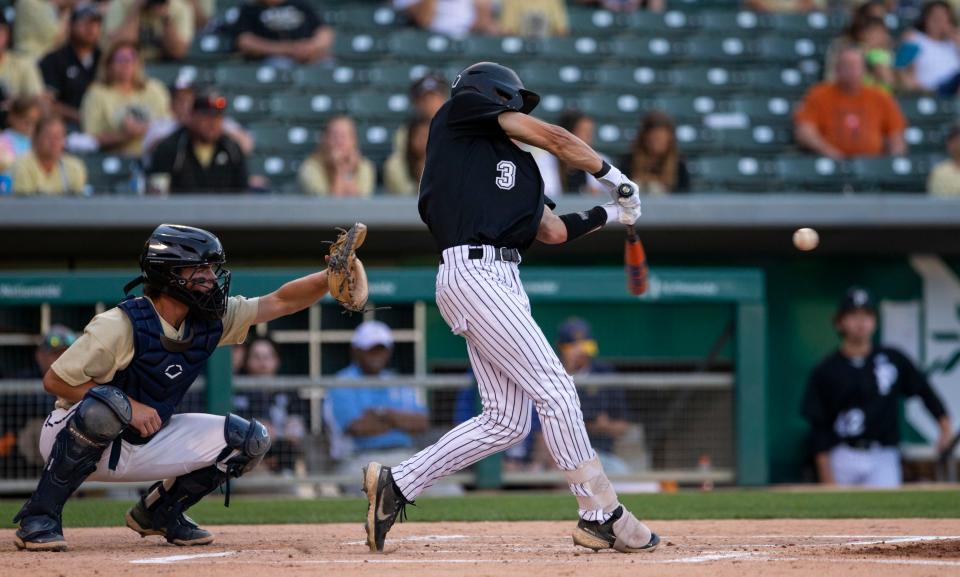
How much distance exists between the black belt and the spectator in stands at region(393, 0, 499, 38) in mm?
6591

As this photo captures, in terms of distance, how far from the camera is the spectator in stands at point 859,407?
26.9ft

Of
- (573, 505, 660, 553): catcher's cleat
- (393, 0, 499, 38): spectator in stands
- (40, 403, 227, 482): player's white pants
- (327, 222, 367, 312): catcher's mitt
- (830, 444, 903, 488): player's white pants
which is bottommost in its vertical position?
(830, 444, 903, 488): player's white pants

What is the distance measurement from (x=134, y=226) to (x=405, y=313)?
5.26ft

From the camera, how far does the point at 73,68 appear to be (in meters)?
9.23

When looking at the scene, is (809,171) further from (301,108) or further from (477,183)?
(477,183)

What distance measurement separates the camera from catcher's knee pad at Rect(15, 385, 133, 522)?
420 centimetres

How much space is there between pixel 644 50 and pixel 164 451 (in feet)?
Result: 23.6

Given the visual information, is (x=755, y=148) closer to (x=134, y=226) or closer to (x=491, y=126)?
(x=134, y=226)

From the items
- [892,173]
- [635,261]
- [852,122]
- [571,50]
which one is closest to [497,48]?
[571,50]

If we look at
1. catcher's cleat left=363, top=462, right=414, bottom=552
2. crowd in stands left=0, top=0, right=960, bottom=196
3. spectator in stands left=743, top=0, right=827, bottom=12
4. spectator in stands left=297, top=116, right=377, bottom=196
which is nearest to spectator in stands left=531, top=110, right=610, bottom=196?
crowd in stands left=0, top=0, right=960, bottom=196

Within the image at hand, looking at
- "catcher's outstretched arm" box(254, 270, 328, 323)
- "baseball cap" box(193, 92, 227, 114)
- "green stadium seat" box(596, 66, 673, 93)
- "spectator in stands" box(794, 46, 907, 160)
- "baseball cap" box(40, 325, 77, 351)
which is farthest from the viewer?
"green stadium seat" box(596, 66, 673, 93)

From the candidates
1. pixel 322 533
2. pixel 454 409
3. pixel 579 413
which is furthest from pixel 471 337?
pixel 454 409

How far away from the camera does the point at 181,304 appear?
448 cm

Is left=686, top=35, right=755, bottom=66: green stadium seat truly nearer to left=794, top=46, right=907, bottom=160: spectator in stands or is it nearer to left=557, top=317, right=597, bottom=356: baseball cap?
left=794, top=46, right=907, bottom=160: spectator in stands
